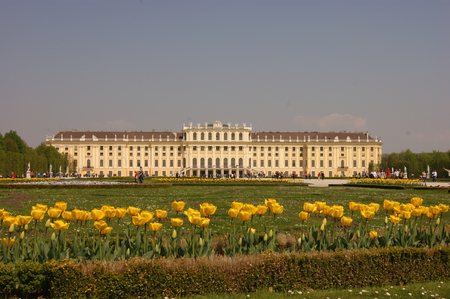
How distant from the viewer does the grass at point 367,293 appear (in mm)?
5242

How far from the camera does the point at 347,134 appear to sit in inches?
3366

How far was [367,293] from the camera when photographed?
17.8 ft

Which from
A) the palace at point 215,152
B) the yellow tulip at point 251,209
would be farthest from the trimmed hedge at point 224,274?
the palace at point 215,152

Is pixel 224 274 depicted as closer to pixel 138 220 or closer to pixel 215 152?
pixel 138 220

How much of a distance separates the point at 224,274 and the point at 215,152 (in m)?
74.8

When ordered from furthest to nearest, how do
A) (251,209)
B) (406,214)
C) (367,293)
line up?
(406,214) < (251,209) < (367,293)

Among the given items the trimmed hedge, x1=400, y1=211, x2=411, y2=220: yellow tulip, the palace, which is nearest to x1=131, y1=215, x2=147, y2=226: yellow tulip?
the trimmed hedge

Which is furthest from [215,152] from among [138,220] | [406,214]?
[138,220]

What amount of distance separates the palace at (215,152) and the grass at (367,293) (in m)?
72.5

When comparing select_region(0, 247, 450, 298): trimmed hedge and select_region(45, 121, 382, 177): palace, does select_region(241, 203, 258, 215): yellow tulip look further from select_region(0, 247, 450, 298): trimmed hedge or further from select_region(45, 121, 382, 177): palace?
select_region(45, 121, 382, 177): palace

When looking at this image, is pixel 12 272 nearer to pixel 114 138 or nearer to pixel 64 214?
pixel 64 214

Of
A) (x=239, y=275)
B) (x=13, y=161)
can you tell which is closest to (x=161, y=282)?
(x=239, y=275)

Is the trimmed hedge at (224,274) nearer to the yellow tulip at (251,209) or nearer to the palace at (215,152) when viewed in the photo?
the yellow tulip at (251,209)

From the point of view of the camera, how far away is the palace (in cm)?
7969
